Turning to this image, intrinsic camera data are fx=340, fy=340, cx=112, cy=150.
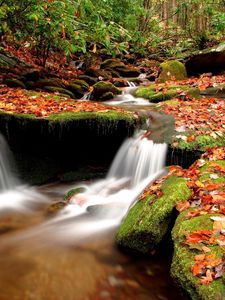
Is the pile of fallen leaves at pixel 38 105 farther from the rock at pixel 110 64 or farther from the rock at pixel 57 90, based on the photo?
the rock at pixel 110 64

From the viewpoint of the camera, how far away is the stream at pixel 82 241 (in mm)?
3695

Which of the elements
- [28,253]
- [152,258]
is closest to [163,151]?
[152,258]

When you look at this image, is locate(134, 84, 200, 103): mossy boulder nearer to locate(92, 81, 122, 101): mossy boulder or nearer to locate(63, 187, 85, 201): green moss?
locate(92, 81, 122, 101): mossy boulder

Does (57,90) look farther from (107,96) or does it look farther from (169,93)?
(169,93)

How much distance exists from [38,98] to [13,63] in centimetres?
357

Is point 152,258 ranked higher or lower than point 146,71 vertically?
lower

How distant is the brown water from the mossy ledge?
2553 mm

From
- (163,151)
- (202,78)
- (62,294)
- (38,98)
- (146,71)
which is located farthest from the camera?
(146,71)

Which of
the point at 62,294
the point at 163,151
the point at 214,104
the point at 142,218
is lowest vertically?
the point at 62,294

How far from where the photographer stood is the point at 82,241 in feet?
15.8

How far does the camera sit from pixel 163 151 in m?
6.41

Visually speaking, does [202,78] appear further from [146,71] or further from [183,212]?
[183,212]

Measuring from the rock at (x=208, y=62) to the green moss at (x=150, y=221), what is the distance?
9.67 meters

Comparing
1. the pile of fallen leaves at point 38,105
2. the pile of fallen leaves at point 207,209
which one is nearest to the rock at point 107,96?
the pile of fallen leaves at point 38,105
